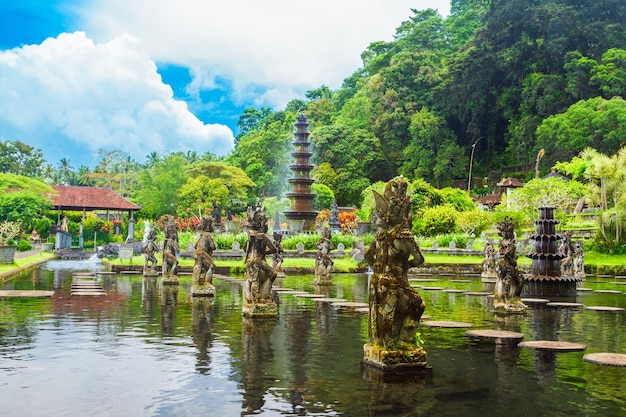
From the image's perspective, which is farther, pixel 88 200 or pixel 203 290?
pixel 88 200

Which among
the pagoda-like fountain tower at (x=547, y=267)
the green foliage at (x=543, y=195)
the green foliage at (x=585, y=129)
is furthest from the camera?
the green foliage at (x=585, y=129)

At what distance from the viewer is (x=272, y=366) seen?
26.9 ft

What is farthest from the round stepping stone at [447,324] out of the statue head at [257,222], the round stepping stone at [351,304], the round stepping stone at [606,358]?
the statue head at [257,222]

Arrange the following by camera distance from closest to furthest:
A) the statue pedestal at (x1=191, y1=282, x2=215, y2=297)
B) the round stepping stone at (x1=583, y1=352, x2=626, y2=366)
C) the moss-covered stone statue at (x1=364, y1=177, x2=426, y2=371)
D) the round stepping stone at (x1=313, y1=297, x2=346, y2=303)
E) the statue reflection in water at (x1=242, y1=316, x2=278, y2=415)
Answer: the statue reflection in water at (x1=242, y1=316, x2=278, y2=415) < the moss-covered stone statue at (x1=364, y1=177, x2=426, y2=371) < the round stepping stone at (x1=583, y1=352, x2=626, y2=366) < the round stepping stone at (x1=313, y1=297, x2=346, y2=303) < the statue pedestal at (x1=191, y1=282, x2=215, y2=297)

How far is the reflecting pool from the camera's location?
6332 mm

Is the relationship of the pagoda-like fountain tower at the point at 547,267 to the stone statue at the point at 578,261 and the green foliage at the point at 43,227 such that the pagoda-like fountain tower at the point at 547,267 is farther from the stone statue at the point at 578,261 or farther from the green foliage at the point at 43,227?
the green foliage at the point at 43,227

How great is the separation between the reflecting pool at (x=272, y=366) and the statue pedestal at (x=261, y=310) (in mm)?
253

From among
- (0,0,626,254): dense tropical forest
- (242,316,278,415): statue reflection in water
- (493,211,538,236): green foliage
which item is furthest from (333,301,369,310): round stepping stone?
(0,0,626,254): dense tropical forest

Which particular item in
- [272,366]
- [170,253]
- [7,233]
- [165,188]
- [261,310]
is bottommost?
[272,366]

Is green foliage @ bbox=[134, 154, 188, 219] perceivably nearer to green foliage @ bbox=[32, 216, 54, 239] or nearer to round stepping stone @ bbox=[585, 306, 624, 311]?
green foliage @ bbox=[32, 216, 54, 239]

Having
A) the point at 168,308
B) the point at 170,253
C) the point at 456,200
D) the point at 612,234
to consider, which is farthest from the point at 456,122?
the point at 168,308

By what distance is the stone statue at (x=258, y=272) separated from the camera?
12.8 m

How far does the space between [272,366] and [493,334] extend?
4.57 meters

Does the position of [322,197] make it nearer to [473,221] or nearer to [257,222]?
[473,221]
